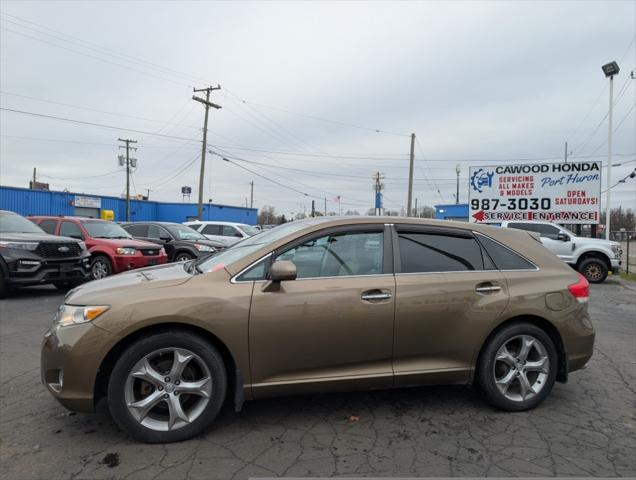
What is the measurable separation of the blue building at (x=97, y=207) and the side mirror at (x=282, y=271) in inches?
1463

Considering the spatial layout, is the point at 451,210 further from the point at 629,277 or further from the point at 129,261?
the point at 129,261

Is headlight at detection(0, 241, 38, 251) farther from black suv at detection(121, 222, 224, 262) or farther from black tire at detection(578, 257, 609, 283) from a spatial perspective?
black tire at detection(578, 257, 609, 283)

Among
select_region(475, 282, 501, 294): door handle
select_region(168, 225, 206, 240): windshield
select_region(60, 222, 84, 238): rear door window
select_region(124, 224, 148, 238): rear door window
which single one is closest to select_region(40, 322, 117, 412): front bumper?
select_region(475, 282, 501, 294): door handle

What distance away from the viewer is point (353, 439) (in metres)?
3.17

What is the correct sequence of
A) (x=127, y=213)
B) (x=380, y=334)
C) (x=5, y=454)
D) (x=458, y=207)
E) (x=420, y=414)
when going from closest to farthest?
(x=5, y=454), (x=380, y=334), (x=420, y=414), (x=127, y=213), (x=458, y=207)

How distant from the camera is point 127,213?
4462cm

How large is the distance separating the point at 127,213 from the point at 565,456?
46.6 meters

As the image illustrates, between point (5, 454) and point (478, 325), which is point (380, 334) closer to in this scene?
point (478, 325)

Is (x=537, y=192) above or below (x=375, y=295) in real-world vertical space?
above

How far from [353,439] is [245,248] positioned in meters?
1.70

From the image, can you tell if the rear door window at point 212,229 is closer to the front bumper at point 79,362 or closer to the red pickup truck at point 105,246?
the red pickup truck at point 105,246

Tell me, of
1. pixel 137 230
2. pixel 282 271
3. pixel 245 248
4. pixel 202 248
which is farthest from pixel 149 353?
pixel 137 230

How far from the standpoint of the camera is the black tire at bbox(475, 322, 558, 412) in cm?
359

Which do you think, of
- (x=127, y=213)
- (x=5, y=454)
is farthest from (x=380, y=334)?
(x=127, y=213)
